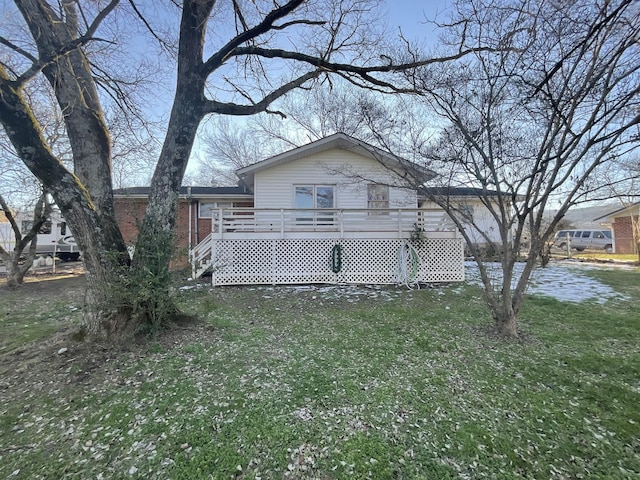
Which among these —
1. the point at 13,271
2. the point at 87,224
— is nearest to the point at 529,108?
the point at 87,224

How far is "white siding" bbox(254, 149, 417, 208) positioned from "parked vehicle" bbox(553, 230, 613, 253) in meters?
16.8

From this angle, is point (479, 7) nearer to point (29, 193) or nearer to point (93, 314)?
point (93, 314)

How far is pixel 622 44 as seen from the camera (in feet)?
11.0

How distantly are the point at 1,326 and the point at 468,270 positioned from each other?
12184mm

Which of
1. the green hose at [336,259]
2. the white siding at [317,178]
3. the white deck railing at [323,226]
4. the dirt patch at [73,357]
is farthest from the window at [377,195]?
the dirt patch at [73,357]

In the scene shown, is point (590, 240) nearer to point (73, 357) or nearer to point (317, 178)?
point (317, 178)

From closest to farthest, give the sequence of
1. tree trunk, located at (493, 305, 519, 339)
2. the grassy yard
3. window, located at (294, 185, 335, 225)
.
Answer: the grassy yard → tree trunk, located at (493, 305, 519, 339) → window, located at (294, 185, 335, 225)

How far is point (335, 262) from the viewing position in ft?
28.1

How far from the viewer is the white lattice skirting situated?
8508 millimetres

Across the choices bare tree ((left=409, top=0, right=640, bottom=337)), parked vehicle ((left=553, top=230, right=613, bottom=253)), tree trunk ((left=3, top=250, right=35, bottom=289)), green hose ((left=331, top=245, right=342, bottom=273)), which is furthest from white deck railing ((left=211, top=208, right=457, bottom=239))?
parked vehicle ((left=553, top=230, right=613, bottom=253))

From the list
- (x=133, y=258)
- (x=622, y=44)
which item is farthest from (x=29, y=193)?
(x=622, y=44)

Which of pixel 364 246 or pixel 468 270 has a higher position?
pixel 364 246

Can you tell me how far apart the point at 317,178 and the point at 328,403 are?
8667mm

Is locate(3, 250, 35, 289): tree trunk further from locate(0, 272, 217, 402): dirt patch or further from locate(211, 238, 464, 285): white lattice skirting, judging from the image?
locate(0, 272, 217, 402): dirt patch
